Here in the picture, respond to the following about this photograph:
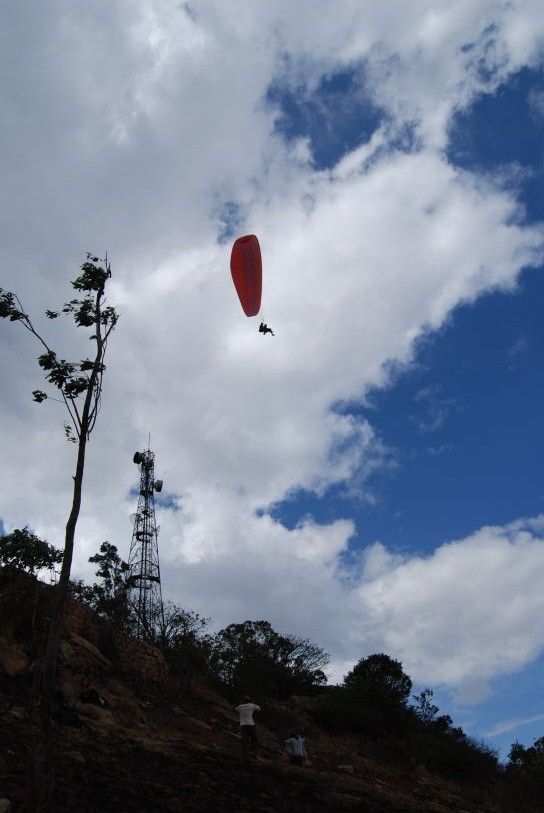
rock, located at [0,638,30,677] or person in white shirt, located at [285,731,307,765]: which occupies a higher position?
rock, located at [0,638,30,677]

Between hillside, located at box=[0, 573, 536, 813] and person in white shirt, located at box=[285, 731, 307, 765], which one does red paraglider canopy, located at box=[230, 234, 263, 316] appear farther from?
person in white shirt, located at box=[285, 731, 307, 765]

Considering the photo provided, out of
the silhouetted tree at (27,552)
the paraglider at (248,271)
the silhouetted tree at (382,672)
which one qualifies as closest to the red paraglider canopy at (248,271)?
the paraglider at (248,271)

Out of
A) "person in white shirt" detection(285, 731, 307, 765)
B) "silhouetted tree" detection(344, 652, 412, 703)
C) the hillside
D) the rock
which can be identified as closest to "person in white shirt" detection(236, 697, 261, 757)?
the hillside

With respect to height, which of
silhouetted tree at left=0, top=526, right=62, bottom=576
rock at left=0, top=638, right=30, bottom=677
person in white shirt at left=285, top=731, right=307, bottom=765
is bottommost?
person in white shirt at left=285, top=731, right=307, bottom=765

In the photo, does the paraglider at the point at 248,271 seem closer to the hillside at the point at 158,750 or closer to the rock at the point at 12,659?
the hillside at the point at 158,750

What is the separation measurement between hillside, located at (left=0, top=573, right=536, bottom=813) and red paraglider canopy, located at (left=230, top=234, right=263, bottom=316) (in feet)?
30.3

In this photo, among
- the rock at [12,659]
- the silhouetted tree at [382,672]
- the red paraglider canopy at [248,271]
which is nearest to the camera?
the rock at [12,659]

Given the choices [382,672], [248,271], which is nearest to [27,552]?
[248,271]

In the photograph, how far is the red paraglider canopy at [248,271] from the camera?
679 inches

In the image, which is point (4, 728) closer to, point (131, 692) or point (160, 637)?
point (131, 692)

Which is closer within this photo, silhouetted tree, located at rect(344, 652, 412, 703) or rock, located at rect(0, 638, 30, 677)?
rock, located at rect(0, 638, 30, 677)

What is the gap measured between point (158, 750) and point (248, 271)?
11.7m

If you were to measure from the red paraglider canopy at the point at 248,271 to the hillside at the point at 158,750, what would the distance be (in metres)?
9.22

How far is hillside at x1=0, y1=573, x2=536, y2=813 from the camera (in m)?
10.9
